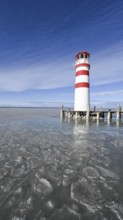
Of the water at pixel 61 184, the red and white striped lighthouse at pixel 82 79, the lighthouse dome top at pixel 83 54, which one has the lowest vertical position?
the water at pixel 61 184

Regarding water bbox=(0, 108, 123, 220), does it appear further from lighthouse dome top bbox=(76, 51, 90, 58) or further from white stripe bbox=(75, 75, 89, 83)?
lighthouse dome top bbox=(76, 51, 90, 58)

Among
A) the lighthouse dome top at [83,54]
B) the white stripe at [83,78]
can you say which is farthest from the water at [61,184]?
the lighthouse dome top at [83,54]

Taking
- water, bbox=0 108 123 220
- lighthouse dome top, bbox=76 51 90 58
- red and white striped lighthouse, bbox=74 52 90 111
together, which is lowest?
water, bbox=0 108 123 220

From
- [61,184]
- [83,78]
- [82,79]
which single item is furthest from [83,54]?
[61,184]

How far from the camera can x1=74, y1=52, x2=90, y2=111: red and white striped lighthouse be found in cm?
2617

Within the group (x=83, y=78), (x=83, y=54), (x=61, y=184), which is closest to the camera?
(x=61, y=184)

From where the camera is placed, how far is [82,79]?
26203 mm

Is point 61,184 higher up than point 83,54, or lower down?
lower down

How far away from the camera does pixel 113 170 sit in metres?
7.04

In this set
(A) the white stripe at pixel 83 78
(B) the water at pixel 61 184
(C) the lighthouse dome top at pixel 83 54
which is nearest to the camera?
(B) the water at pixel 61 184

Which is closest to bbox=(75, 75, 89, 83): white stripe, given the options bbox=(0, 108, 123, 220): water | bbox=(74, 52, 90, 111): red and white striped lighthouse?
bbox=(74, 52, 90, 111): red and white striped lighthouse

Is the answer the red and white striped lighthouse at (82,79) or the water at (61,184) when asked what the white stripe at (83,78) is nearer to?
the red and white striped lighthouse at (82,79)

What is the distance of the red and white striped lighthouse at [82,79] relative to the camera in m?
26.2

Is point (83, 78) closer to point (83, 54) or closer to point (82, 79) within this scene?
point (82, 79)
